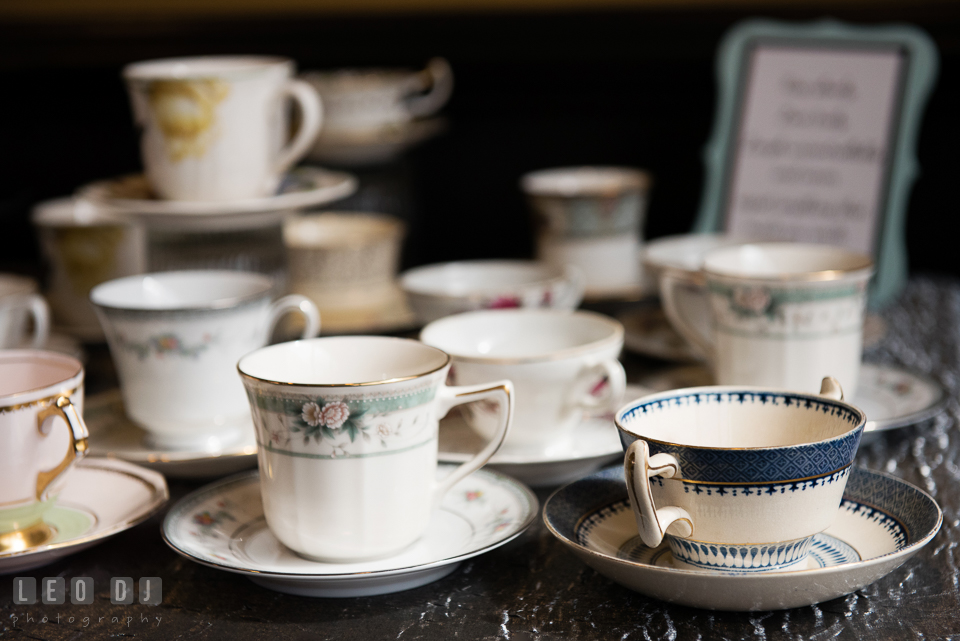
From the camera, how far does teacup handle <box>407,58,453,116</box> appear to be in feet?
4.60

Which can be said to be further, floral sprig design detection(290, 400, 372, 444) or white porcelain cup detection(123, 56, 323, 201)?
white porcelain cup detection(123, 56, 323, 201)

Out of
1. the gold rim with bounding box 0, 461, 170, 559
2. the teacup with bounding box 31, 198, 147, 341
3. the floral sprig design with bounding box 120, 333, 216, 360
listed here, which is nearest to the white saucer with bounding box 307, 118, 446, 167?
the teacup with bounding box 31, 198, 147, 341

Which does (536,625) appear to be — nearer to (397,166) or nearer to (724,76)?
(724,76)

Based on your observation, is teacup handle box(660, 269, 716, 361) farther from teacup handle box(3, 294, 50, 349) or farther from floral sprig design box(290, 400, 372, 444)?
teacup handle box(3, 294, 50, 349)

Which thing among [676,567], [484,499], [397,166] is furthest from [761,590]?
[397,166]

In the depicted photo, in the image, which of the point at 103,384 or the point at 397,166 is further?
the point at 397,166

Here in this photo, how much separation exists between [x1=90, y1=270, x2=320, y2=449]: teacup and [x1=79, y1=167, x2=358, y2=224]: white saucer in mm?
83

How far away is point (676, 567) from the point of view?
20.1 inches

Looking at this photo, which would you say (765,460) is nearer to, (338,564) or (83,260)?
(338,564)

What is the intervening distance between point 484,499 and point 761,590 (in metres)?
0.18

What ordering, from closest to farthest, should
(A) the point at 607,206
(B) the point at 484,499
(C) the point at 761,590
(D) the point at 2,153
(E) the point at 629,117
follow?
(C) the point at 761,590 → (B) the point at 484,499 → (A) the point at 607,206 → (E) the point at 629,117 → (D) the point at 2,153

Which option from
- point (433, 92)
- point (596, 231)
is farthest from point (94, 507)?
point (433, 92)

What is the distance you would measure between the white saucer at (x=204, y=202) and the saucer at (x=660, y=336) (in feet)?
0.93

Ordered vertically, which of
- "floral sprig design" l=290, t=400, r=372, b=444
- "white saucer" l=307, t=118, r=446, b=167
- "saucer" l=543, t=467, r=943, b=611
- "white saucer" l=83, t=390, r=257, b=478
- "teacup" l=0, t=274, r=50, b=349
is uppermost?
"white saucer" l=307, t=118, r=446, b=167
